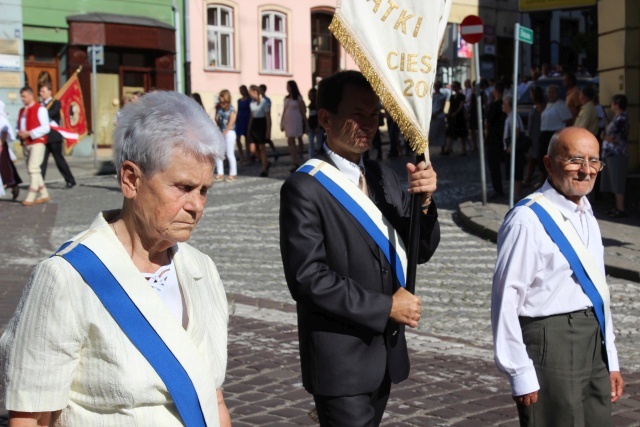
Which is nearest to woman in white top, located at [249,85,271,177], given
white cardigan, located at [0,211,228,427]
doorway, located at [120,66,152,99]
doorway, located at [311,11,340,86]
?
doorway, located at [120,66,152,99]

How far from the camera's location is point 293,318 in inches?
348

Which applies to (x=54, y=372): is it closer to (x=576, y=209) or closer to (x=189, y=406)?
(x=189, y=406)

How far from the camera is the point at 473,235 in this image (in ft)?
46.3

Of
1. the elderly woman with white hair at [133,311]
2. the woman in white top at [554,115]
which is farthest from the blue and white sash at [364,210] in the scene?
the woman in white top at [554,115]

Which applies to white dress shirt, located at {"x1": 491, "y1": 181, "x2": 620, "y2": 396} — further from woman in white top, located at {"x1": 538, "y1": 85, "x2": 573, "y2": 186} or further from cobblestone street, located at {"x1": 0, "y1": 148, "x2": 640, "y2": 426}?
woman in white top, located at {"x1": 538, "y1": 85, "x2": 573, "y2": 186}

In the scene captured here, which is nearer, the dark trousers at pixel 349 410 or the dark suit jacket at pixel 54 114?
the dark trousers at pixel 349 410

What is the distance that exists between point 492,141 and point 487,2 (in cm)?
2995

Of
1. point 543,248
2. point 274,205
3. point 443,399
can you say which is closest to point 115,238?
point 543,248

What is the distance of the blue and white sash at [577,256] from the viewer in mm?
4199

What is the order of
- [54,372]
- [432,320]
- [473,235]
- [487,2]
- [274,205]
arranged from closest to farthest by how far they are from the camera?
1. [54,372]
2. [432,320]
3. [473,235]
4. [274,205]
5. [487,2]

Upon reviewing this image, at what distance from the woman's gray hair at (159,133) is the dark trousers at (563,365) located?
1893 millimetres

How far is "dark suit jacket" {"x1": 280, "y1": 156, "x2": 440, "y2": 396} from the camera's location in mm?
3730

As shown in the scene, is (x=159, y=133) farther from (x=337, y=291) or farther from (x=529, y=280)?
(x=529, y=280)

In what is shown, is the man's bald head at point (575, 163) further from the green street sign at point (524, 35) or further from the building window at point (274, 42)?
the building window at point (274, 42)
